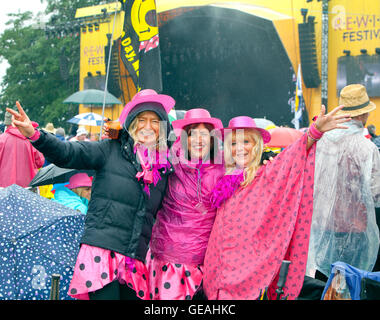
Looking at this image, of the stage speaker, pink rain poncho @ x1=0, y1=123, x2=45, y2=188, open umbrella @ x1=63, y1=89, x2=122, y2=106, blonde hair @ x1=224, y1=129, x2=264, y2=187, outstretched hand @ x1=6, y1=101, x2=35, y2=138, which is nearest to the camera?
outstretched hand @ x1=6, y1=101, x2=35, y2=138

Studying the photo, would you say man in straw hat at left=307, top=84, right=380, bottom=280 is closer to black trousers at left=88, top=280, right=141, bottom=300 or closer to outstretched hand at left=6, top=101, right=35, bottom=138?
black trousers at left=88, top=280, right=141, bottom=300

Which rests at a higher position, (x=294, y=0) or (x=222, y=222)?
(x=294, y=0)

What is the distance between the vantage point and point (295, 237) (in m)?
2.90

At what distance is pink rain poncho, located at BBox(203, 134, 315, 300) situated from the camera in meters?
2.84

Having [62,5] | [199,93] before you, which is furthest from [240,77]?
[62,5]

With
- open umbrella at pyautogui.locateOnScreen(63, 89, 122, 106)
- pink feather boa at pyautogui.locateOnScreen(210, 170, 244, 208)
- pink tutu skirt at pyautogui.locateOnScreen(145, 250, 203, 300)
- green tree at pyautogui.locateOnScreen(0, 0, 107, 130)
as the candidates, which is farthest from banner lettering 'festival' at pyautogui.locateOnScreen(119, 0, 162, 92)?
green tree at pyautogui.locateOnScreen(0, 0, 107, 130)

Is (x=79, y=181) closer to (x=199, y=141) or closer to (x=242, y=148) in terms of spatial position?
(x=199, y=141)

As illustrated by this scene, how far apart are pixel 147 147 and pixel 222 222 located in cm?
64

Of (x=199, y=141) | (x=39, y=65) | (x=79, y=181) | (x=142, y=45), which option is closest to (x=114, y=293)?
(x=199, y=141)

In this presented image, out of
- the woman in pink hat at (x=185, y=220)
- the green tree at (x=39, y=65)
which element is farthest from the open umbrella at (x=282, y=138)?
the green tree at (x=39, y=65)

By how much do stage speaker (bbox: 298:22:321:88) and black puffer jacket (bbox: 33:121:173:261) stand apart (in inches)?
496

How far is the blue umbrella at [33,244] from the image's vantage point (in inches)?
117

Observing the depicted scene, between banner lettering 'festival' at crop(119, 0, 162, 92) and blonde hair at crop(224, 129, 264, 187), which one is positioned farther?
banner lettering 'festival' at crop(119, 0, 162, 92)
